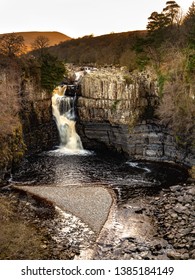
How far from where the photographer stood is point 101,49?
59.6 m

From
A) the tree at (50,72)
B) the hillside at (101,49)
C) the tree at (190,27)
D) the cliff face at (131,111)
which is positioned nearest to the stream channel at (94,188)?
the tree at (50,72)

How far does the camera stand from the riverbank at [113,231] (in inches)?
798

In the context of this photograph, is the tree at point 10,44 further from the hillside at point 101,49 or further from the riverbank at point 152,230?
the riverbank at point 152,230

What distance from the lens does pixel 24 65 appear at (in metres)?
40.4

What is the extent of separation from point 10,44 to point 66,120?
40.9 feet

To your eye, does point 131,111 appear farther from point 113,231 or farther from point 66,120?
point 113,231

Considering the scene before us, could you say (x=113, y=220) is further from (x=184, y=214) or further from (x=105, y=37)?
(x=105, y=37)

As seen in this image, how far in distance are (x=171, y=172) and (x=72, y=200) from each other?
12.8 metres

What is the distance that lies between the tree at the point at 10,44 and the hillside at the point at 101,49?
15.6 metres

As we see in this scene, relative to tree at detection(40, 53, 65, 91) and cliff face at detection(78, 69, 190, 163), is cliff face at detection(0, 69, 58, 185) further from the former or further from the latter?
cliff face at detection(78, 69, 190, 163)

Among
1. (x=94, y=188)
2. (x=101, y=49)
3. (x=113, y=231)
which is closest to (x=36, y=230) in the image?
(x=113, y=231)

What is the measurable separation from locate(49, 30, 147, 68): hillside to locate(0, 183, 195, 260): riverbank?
23341mm

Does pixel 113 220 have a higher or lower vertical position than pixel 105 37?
lower

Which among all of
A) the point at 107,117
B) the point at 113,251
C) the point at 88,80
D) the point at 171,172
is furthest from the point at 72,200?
the point at 88,80
